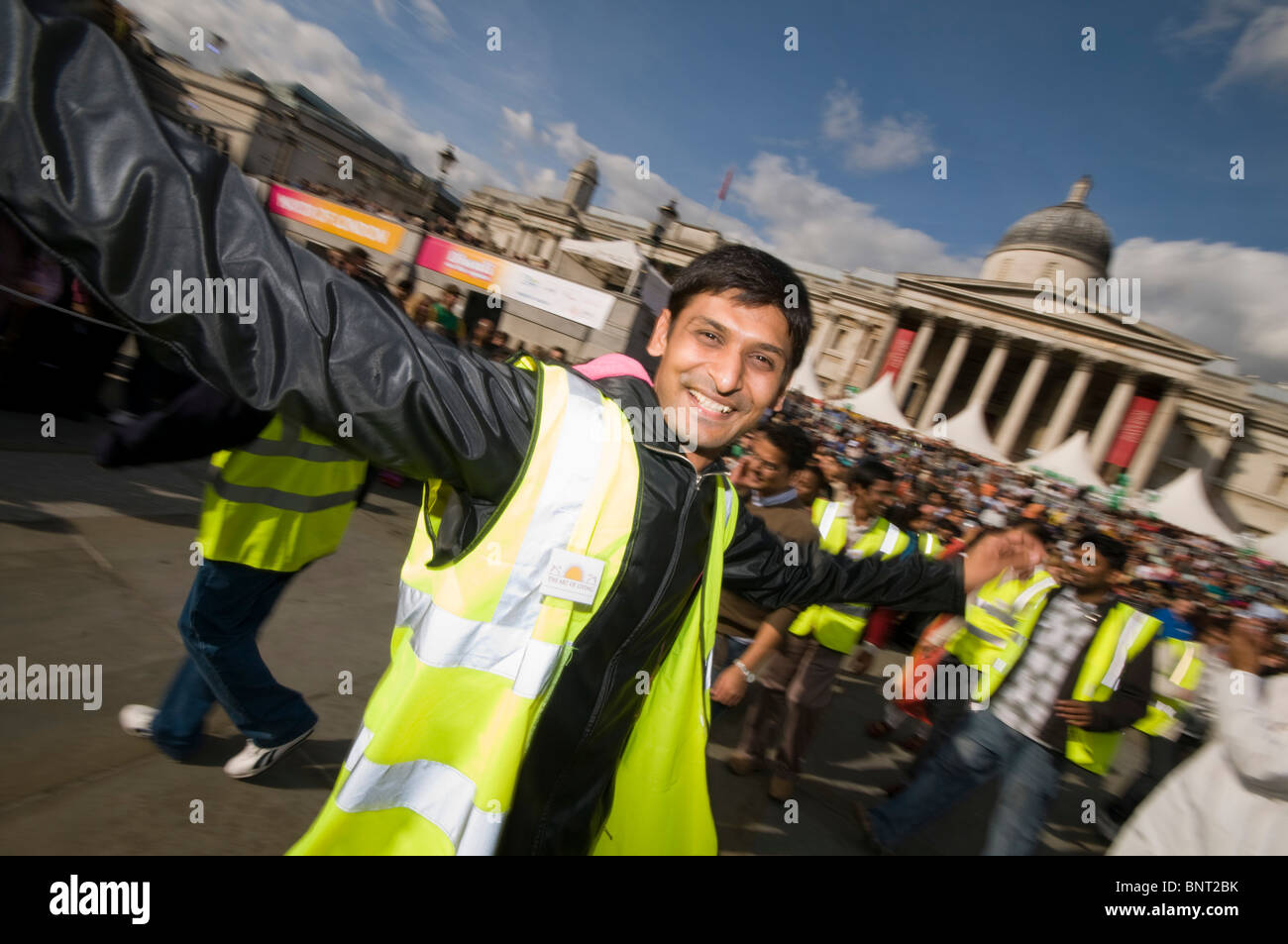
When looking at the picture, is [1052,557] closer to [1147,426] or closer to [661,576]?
[661,576]

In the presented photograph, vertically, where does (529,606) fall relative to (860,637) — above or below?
above

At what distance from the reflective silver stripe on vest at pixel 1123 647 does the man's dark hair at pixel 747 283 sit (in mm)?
2779

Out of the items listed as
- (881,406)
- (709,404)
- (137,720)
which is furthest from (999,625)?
(881,406)

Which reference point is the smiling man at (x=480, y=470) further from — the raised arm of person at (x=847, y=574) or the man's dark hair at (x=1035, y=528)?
the man's dark hair at (x=1035, y=528)

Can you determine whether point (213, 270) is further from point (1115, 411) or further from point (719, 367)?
point (1115, 411)

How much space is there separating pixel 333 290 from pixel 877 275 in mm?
50297

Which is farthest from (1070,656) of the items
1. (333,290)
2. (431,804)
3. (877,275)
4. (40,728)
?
(877,275)

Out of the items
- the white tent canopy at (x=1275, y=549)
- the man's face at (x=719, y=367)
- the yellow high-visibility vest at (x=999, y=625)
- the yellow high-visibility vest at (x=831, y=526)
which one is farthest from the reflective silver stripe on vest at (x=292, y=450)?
the white tent canopy at (x=1275, y=549)

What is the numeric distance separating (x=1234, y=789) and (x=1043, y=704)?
0.71 metres

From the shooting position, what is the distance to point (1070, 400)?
120 ft

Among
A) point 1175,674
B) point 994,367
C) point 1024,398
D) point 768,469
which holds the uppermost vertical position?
point 994,367

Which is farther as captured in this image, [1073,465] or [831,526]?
[1073,465]

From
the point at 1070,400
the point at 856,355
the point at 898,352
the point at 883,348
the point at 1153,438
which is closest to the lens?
the point at 1153,438

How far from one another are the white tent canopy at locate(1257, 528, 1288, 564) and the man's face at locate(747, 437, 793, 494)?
25.7 metres
